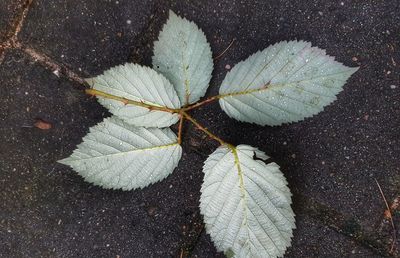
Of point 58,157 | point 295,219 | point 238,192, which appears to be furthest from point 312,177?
point 58,157

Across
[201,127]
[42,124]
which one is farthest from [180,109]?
[42,124]

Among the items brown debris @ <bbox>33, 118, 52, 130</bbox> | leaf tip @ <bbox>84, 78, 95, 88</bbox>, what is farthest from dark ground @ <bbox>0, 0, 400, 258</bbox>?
leaf tip @ <bbox>84, 78, 95, 88</bbox>

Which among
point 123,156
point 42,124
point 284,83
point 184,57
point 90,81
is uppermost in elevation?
point 284,83

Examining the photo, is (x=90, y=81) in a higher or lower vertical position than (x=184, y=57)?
lower

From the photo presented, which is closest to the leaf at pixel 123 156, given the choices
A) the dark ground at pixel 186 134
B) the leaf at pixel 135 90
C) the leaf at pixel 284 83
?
the leaf at pixel 135 90

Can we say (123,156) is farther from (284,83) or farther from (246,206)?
(284,83)

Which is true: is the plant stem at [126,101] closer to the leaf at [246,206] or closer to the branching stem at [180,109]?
the branching stem at [180,109]
